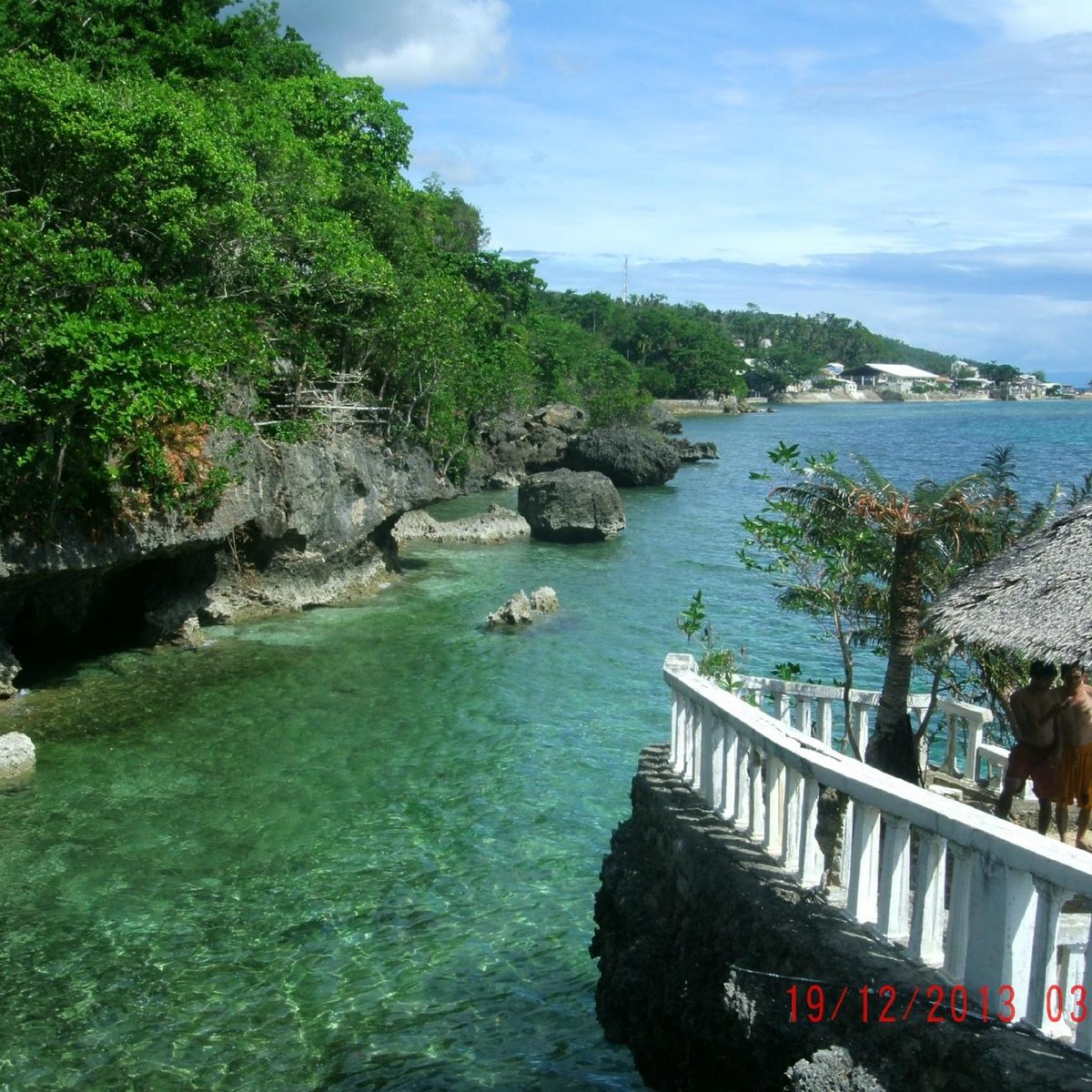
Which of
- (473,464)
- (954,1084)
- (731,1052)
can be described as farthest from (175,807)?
(473,464)

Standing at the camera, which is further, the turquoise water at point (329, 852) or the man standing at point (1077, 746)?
the turquoise water at point (329, 852)

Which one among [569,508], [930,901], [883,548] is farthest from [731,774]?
[569,508]

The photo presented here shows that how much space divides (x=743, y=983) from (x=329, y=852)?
253 inches

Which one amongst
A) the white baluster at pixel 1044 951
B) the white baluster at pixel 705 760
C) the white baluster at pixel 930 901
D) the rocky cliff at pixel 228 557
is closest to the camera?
the white baluster at pixel 1044 951

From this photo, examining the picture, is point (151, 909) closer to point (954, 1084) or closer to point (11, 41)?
point (954, 1084)

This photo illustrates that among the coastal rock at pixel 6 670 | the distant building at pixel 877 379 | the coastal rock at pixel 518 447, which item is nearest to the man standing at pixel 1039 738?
the coastal rock at pixel 6 670

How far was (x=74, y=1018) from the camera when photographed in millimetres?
8133

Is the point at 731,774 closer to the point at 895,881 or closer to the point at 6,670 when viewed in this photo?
the point at 895,881

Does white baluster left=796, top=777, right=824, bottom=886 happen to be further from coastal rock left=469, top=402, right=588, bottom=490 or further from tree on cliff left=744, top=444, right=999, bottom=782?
coastal rock left=469, top=402, right=588, bottom=490

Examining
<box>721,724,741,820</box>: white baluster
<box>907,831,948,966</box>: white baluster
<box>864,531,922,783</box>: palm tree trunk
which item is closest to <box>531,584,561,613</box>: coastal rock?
<box>864,531,922,783</box>: palm tree trunk

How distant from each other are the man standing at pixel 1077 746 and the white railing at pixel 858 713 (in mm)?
1739

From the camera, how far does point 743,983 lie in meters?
5.45

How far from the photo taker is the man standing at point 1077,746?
24.4 feet

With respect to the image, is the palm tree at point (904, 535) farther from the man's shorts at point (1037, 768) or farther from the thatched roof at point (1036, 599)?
the thatched roof at point (1036, 599)
